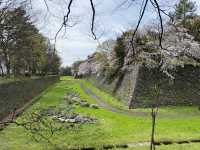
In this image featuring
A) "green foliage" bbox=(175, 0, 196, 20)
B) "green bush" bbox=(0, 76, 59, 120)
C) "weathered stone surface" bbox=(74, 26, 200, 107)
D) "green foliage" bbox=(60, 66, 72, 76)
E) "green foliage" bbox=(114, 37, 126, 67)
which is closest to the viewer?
"green foliage" bbox=(175, 0, 196, 20)

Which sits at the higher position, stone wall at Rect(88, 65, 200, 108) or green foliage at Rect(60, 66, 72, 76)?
green foliage at Rect(60, 66, 72, 76)

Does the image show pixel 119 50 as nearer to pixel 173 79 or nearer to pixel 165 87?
pixel 173 79

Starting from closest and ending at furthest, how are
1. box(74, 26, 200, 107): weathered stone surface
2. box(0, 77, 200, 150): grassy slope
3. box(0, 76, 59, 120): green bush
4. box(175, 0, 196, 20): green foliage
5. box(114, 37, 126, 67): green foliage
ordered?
box(175, 0, 196, 20): green foliage, box(0, 77, 200, 150): grassy slope, box(0, 76, 59, 120): green bush, box(74, 26, 200, 107): weathered stone surface, box(114, 37, 126, 67): green foliage

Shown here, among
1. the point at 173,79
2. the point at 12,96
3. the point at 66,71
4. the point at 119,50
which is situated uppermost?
the point at 119,50

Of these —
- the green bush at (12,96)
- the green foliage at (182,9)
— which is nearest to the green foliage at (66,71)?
the green foliage at (182,9)

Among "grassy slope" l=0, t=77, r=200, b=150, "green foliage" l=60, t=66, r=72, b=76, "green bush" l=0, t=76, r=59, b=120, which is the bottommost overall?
"grassy slope" l=0, t=77, r=200, b=150

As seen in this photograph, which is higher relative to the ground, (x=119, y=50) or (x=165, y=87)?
(x=119, y=50)

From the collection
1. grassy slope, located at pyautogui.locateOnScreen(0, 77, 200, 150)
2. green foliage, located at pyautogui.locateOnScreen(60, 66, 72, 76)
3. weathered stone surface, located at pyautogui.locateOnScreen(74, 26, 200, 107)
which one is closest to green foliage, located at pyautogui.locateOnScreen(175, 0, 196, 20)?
weathered stone surface, located at pyautogui.locateOnScreen(74, 26, 200, 107)

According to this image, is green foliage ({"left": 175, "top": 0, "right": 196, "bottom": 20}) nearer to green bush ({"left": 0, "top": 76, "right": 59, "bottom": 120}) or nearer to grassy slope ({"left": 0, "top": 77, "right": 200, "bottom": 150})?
grassy slope ({"left": 0, "top": 77, "right": 200, "bottom": 150})

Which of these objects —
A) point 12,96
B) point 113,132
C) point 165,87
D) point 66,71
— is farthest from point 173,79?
point 66,71

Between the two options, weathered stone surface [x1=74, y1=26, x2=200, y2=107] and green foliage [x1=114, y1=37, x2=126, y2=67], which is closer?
weathered stone surface [x1=74, y1=26, x2=200, y2=107]

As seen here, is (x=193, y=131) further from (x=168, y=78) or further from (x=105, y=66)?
(x=105, y=66)

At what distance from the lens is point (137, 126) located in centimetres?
1295

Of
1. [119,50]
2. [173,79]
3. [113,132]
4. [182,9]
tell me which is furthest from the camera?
[119,50]
